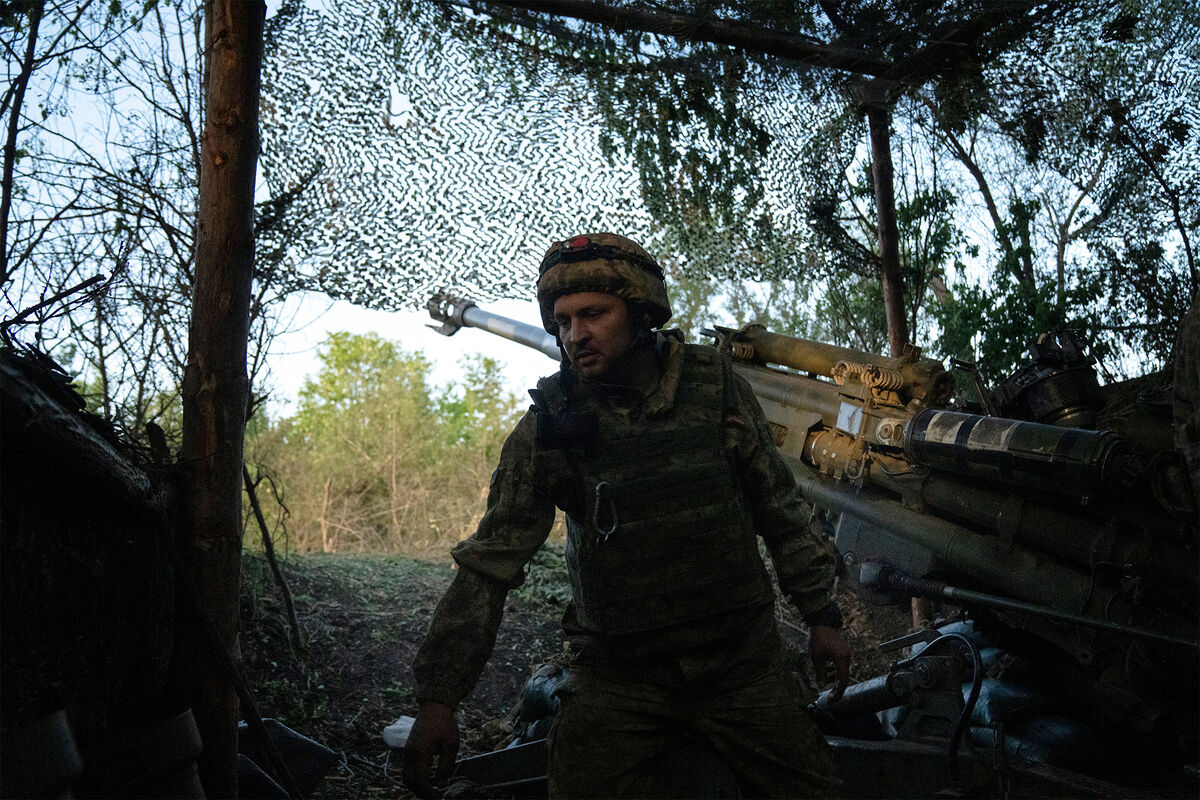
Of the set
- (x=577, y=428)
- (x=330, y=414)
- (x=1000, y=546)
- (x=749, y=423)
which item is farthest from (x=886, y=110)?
(x=330, y=414)

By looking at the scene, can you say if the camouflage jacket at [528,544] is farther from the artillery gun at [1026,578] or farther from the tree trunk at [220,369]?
the artillery gun at [1026,578]

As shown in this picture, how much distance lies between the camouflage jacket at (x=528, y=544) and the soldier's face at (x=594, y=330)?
0.39ft

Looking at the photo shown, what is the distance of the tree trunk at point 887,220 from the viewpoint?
233 inches

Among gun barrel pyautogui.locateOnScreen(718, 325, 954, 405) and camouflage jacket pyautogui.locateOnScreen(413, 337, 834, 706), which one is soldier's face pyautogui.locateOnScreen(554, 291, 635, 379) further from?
gun barrel pyautogui.locateOnScreen(718, 325, 954, 405)

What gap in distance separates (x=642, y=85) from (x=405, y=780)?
434 cm

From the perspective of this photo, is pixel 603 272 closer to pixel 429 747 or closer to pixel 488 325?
pixel 429 747

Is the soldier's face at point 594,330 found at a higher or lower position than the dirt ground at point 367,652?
higher

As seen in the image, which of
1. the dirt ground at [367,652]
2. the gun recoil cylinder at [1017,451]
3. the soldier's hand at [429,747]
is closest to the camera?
the soldier's hand at [429,747]

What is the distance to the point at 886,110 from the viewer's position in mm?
5754

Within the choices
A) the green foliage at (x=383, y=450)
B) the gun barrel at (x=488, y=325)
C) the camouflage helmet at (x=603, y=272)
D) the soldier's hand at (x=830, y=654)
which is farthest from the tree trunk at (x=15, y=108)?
the green foliage at (x=383, y=450)

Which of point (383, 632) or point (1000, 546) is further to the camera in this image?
point (383, 632)

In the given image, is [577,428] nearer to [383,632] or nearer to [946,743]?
[946,743]

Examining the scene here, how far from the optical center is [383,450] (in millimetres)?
14289

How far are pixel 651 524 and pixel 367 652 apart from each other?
3.42 meters
